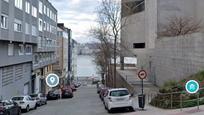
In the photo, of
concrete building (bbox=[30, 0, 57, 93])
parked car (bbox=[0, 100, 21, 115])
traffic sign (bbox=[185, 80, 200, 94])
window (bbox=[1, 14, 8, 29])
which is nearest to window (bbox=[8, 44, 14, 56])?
window (bbox=[1, 14, 8, 29])

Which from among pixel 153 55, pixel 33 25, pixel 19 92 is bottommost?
pixel 19 92

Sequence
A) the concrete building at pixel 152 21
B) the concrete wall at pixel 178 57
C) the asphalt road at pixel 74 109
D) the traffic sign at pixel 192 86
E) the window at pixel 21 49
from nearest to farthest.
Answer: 1. the traffic sign at pixel 192 86
2. the asphalt road at pixel 74 109
3. the concrete wall at pixel 178 57
4. the concrete building at pixel 152 21
5. the window at pixel 21 49

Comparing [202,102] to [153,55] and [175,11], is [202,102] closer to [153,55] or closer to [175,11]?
[153,55]

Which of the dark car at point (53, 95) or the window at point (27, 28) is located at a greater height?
the window at point (27, 28)

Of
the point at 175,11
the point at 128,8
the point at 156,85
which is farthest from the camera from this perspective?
the point at 128,8

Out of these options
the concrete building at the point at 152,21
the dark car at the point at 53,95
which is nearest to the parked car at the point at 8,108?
the concrete building at the point at 152,21

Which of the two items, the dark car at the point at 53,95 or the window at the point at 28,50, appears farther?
the window at the point at 28,50

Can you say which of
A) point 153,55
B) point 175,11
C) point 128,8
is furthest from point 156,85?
point 128,8

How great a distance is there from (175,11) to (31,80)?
22.7 metres

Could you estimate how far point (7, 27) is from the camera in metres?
40.2

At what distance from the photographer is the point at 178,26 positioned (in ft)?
165

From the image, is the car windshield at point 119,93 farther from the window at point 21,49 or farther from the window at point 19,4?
the window at point 21,49

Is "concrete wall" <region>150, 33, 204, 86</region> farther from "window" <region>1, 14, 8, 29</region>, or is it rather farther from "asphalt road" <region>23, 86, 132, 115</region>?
"window" <region>1, 14, 8, 29</region>

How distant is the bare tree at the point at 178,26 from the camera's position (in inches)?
1897
